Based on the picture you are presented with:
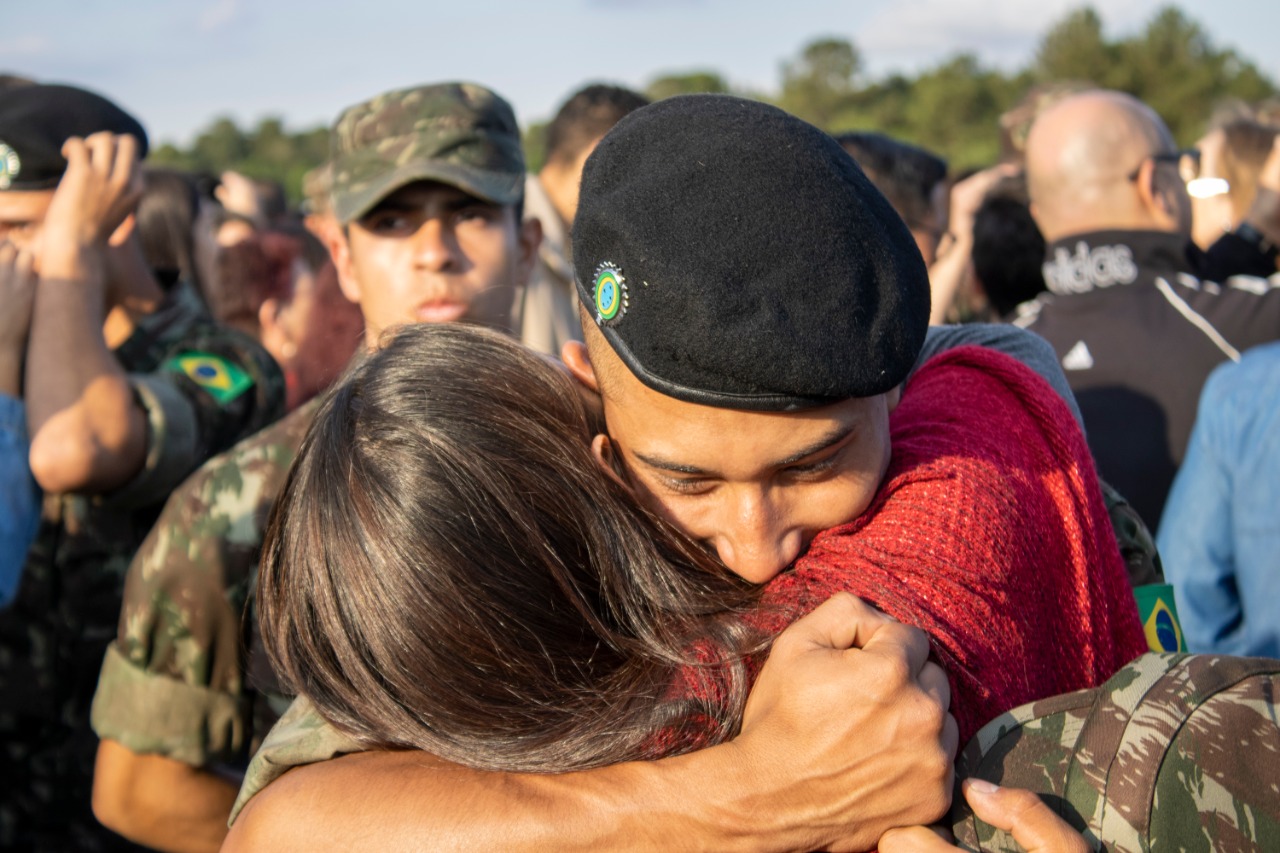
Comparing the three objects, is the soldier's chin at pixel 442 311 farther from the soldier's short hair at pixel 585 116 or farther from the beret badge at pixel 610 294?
the soldier's short hair at pixel 585 116

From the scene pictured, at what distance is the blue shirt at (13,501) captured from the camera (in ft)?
8.86

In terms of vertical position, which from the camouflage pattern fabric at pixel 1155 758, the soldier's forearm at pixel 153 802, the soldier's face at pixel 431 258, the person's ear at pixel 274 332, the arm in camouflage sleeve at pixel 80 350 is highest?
the camouflage pattern fabric at pixel 1155 758

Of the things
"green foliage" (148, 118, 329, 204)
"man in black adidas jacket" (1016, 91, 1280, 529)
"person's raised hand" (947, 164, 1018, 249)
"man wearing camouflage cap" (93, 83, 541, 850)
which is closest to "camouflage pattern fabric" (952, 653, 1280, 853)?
"man wearing camouflage cap" (93, 83, 541, 850)

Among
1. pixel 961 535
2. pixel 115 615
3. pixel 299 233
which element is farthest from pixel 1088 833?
pixel 299 233

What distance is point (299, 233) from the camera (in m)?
7.30

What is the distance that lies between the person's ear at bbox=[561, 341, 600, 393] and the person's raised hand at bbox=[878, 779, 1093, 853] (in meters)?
0.86

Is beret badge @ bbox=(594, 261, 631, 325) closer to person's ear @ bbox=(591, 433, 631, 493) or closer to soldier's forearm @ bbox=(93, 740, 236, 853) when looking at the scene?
person's ear @ bbox=(591, 433, 631, 493)

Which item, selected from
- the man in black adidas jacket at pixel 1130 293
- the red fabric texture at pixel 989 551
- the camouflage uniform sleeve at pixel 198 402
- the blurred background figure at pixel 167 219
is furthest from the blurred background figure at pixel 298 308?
the red fabric texture at pixel 989 551

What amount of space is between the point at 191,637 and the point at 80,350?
1.03 m

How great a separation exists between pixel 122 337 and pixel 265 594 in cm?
222

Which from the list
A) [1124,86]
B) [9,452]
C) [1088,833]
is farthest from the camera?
[1124,86]

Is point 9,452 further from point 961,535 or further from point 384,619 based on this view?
point 961,535

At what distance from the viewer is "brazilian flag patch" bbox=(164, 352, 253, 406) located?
341 cm

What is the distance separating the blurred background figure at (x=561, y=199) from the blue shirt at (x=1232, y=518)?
258cm
